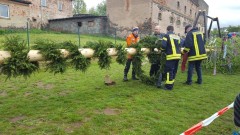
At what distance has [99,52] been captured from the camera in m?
5.40

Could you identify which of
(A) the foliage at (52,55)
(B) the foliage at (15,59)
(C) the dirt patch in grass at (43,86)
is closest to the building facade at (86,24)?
(C) the dirt patch in grass at (43,86)

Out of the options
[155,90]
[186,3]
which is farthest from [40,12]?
[155,90]

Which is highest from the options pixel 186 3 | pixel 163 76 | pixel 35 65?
pixel 186 3

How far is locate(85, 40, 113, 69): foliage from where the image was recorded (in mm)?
5426

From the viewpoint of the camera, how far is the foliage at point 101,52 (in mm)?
5426

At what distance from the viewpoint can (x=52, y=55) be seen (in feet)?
14.9

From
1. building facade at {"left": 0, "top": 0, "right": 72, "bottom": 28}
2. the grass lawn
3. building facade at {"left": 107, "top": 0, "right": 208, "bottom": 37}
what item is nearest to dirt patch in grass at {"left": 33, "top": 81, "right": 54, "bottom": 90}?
the grass lawn

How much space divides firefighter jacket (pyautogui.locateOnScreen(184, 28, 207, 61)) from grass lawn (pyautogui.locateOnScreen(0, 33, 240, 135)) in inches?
39.6

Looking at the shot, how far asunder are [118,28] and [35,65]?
84.2 feet

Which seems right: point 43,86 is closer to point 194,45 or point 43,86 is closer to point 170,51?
point 170,51

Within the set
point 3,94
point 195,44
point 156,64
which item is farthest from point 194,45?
point 3,94

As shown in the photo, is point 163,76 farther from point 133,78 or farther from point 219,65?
point 219,65

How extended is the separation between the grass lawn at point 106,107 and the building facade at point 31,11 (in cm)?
1866

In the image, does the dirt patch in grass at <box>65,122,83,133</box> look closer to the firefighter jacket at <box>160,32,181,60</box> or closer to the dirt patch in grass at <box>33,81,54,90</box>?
the dirt patch in grass at <box>33,81,54,90</box>
